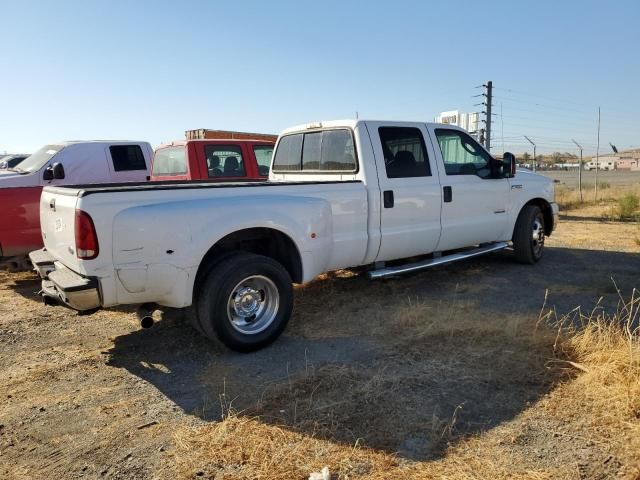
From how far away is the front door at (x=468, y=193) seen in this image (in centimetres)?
588

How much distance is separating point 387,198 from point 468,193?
4.76ft

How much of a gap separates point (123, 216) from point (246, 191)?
1.06 metres

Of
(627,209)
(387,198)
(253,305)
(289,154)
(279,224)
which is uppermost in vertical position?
(289,154)

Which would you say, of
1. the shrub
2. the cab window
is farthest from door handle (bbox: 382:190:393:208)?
the shrub

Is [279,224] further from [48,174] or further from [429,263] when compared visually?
[48,174]

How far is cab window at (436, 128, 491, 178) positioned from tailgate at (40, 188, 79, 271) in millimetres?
4093

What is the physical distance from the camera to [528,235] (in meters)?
6.99

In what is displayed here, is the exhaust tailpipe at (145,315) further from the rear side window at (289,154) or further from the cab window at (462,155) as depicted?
the cab window at (462,155)

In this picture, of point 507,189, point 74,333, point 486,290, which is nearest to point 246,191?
point 74,333

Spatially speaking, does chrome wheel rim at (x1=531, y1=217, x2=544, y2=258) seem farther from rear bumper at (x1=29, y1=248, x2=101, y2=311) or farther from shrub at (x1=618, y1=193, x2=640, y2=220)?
shrub at (x1=618, y1=193, x2=640, y2=220)

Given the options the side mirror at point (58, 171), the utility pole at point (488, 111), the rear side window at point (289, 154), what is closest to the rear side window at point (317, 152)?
the rear side window at point (289, 154)

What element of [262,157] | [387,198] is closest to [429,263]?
[387,198]

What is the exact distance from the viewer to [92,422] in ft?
10.4

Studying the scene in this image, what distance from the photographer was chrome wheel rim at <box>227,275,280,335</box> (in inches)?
164
